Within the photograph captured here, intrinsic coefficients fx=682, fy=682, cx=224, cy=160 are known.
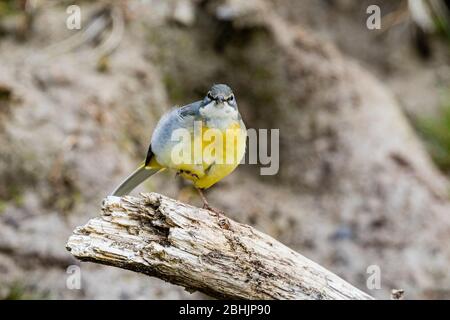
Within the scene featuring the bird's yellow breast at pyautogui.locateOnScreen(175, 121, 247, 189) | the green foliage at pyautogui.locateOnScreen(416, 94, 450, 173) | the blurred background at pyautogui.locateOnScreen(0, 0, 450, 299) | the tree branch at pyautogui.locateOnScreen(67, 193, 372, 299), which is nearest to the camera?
the tree branch at pyautogui.locateOnScreen(67, 193, 372, 299)

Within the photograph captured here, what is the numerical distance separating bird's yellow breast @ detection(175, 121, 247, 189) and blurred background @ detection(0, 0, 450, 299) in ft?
7.55

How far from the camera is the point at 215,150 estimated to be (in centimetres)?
418

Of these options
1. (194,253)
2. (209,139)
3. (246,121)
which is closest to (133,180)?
(209,139)

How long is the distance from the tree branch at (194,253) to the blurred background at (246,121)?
96.0 inches

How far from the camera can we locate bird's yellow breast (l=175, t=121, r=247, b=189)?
417cm

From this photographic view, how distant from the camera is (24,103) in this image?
21.7 feet

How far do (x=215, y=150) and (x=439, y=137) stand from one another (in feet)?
16.6

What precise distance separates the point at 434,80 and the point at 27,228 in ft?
18.5

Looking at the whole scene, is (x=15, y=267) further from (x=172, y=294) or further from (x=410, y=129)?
(x=410, y=129)

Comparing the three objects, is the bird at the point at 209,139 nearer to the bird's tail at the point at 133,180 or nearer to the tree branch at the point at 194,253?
the tree branch at the point at 194,253

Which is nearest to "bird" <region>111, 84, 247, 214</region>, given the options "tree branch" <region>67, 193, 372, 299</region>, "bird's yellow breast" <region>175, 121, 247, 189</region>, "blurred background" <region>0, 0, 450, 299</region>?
"bird's yellow breast" <region>175, 121, 247, 189</region>

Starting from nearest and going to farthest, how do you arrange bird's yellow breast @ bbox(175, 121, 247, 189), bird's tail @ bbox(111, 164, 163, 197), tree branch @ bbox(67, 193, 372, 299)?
tree branch @ bbox(67, 193, 372, 299) < bird's yellow breast @ bbox(175, 121, 247, 189) < bird's tail @ bbox(111, 164, 163, 197)

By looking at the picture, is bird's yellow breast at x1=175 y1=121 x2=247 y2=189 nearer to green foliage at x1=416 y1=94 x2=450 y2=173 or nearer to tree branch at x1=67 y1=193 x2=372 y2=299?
tree branch at x1=67 y1=193 x2=372 y2=299
